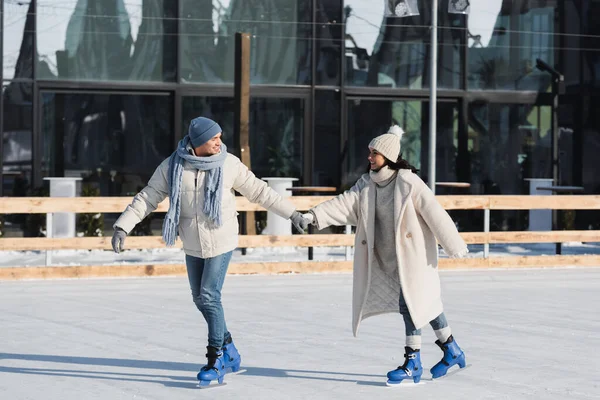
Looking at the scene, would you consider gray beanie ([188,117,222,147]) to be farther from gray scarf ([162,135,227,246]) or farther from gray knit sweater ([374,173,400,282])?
gray knit sweater ([374,173,400,282])

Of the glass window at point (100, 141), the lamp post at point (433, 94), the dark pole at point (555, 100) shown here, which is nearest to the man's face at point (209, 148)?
the lamp post at point (433, 94)

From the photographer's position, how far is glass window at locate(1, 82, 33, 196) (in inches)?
725

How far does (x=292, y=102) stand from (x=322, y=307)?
813 cm

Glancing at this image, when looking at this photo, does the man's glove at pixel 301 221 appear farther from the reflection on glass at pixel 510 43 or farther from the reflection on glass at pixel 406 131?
the reflection on glass at pixel 510 43

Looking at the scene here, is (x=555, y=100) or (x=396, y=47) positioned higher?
(x=396, y=47)

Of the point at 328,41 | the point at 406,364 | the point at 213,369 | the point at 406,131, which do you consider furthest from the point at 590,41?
the point at 213,369

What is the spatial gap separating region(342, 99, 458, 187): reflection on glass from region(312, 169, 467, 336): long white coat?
37.8 feet

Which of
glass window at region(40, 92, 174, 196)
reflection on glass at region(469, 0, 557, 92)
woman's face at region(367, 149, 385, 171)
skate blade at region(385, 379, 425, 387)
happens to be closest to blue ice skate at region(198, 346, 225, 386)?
skate blade at region(385, 379, 425, 387)

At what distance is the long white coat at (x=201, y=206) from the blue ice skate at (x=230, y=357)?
0.66 meters

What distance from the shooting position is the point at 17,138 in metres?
18.5

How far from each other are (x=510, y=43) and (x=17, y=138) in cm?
796

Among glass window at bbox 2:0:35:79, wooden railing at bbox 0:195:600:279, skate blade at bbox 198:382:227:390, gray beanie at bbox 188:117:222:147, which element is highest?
glass window at bbox 2:0:35:79

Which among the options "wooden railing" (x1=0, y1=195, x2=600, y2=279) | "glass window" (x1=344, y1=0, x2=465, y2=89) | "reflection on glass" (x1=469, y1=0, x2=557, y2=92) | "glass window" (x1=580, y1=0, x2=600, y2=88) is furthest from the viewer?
"glass window" (x1=580, y1=0, x2=600, y2=88)

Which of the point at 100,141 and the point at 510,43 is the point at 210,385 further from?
the point at 510,43
